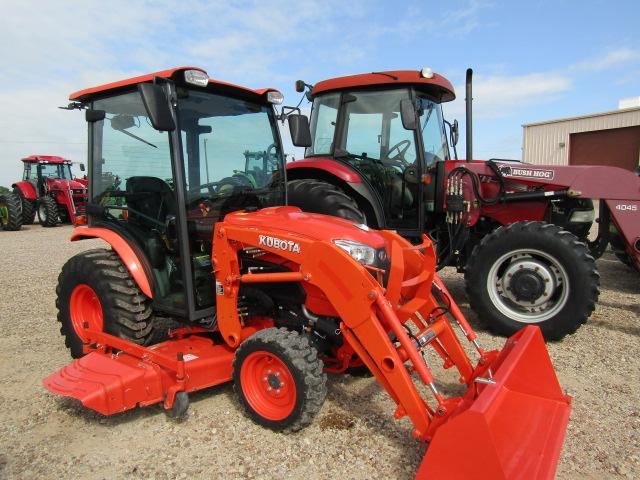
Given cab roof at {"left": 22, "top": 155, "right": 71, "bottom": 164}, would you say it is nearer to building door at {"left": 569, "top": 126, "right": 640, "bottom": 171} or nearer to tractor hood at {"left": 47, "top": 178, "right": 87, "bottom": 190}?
tractor hood at {"left": 47, "top": 178, "right": 87, "bottom": 190}

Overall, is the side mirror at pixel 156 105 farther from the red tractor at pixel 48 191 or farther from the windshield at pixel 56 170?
the windshield at pixel 56 170

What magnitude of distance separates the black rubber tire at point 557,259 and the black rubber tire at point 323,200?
48.5 inches

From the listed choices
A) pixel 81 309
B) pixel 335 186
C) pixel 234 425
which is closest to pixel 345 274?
pixel 234 425

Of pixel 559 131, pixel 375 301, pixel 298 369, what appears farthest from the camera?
pixel 559 131

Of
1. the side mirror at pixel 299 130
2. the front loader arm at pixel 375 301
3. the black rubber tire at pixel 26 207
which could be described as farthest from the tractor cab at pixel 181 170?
the black rubber tire at pixel 26 207

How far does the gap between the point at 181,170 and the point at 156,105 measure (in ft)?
1.52

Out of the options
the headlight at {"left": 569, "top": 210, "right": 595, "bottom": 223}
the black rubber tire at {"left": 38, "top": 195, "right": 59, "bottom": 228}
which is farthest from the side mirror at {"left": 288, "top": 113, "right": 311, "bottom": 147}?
the black rubber tire at {"left": 38, "top": 195, "right": 59, "bottom": 228}

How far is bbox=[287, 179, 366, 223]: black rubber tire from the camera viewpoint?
4812 millimetres

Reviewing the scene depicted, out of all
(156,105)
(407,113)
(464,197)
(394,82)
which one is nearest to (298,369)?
(156,105)

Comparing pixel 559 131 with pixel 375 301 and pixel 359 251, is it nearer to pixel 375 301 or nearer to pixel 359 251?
pixel 359 251

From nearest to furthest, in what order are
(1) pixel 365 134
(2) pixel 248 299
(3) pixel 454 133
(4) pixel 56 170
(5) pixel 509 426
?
1. (5) pixel 509 426
2. (2) pixel 248 299
3. (1) pixel 365 134
4. (3) pixel 454 133
5. (4) pixel 56 170

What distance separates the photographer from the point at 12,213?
15.5 metres

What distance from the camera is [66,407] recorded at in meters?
3.23

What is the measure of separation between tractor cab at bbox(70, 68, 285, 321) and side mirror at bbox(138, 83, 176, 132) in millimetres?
79
